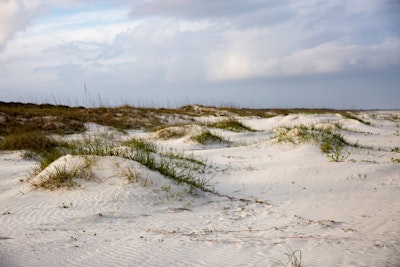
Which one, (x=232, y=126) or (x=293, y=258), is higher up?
(x=232, y=126)

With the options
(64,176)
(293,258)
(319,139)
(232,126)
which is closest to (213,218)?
(293,258)

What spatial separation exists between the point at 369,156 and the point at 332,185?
2.33 metres

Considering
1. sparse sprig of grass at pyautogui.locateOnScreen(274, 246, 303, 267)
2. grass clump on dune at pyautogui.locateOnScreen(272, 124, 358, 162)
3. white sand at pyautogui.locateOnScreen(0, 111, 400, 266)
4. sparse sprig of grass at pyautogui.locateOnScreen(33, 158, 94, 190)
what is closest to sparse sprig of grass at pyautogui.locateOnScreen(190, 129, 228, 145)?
grass clump on dune at pyautogui.locateOnScreen(272, 124, 358, 162)

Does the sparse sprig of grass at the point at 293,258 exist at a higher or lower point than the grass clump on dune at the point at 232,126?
lower

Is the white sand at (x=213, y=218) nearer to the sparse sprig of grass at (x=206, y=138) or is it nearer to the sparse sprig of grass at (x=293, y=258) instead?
the sparse sprig of grass at (x=293, y=258)

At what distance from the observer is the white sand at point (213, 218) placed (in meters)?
2.58

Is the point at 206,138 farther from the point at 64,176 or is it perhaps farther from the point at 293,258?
the point at 293,258

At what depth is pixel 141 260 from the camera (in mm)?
2523

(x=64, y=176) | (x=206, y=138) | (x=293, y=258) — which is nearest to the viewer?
(x=293, y=258)

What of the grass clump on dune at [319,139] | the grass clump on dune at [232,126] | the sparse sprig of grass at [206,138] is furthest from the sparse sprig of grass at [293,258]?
the grass clump on dune at [232,126]

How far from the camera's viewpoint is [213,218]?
3.65 meters

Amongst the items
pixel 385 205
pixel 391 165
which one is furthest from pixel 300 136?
pixel 385 205

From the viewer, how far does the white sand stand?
2.58 metres

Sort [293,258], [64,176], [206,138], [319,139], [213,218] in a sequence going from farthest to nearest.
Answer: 1. [206,138]
2. [319,139]
3. [64,176]
4. [213,218]
5. [293,258]
